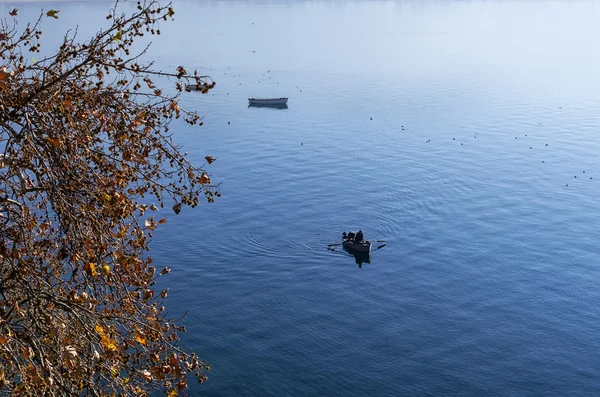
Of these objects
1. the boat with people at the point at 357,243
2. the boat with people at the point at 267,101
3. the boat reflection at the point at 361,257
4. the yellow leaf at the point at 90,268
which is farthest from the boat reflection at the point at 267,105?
the yellow leaf at the point at 90,268

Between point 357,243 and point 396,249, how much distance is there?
17.1ft

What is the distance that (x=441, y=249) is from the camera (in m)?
70.5

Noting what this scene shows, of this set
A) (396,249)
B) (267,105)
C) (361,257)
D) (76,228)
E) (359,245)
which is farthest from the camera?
(267,105)

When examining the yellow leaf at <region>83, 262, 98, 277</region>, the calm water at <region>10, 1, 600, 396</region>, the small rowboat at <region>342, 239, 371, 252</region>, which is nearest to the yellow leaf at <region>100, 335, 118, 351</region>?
the yellow leaf at <region>83, 262, 98, 277</region>

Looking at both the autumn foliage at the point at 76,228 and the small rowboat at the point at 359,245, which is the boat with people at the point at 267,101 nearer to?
the small rowboat at the point at 359,245

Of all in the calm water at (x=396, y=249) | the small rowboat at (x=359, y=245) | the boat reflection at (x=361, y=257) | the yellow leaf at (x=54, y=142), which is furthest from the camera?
the boat reflection at (x=361, y=257)

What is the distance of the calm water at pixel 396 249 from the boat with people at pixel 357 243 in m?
1.37

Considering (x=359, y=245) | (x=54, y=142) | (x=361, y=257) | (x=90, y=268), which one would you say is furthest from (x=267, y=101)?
(x=90, y=268)

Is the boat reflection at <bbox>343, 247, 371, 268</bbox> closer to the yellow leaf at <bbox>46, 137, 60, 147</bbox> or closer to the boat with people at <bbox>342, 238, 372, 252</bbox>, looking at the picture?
the boat with people at <bbox>342, 238, 372, 252</bbox>

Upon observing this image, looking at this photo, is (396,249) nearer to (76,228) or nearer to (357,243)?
(357,243)

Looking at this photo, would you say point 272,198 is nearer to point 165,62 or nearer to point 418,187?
point 418,187

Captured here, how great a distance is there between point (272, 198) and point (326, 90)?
2639 inches

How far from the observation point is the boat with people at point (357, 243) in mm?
67875

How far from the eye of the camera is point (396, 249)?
70875 millimetres
